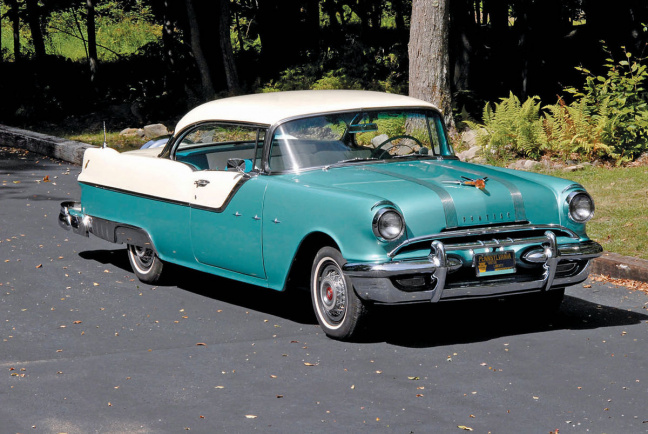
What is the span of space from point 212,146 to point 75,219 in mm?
1665

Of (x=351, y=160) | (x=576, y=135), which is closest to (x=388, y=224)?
(x=351, y=160)

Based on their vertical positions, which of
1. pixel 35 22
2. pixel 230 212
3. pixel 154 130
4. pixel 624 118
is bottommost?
pixel 154 130

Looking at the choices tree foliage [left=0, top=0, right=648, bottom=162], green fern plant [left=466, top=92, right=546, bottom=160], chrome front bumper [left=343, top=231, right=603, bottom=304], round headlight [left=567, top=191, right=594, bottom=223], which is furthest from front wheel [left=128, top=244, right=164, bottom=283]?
tree foliage [left=0, top=0, right=648, bottom=162]

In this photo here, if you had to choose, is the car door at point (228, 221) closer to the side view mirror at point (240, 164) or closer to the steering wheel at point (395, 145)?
the side view mirror at point (240, 164)

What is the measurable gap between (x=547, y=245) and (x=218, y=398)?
2.43 meters

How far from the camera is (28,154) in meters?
17.9

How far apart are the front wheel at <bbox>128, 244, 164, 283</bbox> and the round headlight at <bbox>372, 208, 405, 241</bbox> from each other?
8.90 ft

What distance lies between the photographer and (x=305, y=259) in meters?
6.80

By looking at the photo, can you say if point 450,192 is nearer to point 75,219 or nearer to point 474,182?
point 474,182

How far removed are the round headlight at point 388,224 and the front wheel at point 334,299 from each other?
35 centimetres

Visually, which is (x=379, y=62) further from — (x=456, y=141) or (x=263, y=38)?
(x=456, y=141)

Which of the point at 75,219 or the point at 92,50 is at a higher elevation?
the point at 92,50

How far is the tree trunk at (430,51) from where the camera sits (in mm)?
15430

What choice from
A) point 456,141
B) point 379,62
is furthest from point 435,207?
point 379,62
